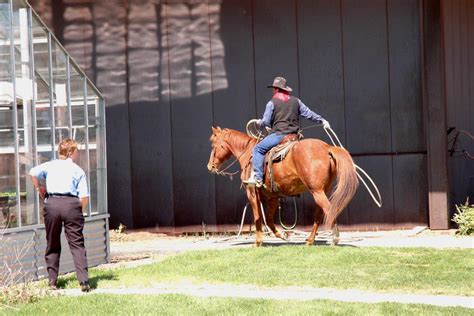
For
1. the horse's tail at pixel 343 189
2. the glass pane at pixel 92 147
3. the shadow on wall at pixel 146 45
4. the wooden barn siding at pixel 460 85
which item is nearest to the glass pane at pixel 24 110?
the glass pane at pixel 92 147

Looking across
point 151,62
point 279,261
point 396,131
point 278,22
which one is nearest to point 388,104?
point 396,131

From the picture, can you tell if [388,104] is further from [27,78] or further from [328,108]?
[27,78]

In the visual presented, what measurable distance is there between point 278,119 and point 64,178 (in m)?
4.78

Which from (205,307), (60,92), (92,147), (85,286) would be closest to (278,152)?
(92,147)

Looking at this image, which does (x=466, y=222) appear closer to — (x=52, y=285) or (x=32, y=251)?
(x=32, y=251)

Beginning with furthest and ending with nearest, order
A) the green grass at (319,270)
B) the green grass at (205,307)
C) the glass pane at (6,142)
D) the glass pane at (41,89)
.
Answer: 1. the glass pane at (41,89)
2. the glass pane at (6,142)
3. the green grass at (319,270)
4. the green grass at (205,307)

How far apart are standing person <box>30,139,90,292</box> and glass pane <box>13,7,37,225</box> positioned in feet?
4.63

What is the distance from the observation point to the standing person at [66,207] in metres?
12.4

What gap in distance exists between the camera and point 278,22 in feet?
66.5

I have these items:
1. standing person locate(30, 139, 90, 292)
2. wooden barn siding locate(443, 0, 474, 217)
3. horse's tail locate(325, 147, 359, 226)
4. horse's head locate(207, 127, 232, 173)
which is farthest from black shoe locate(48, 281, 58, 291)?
wooden barn siding locate(443, 0, 474, 217)

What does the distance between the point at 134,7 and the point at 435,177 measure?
6.76 m

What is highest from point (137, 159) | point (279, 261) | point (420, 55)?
point (420, 55)

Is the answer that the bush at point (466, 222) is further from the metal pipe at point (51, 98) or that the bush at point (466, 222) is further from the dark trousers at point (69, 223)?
the dark trousers at point (69, 223)

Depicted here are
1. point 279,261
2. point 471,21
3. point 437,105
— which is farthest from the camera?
point 471,21
